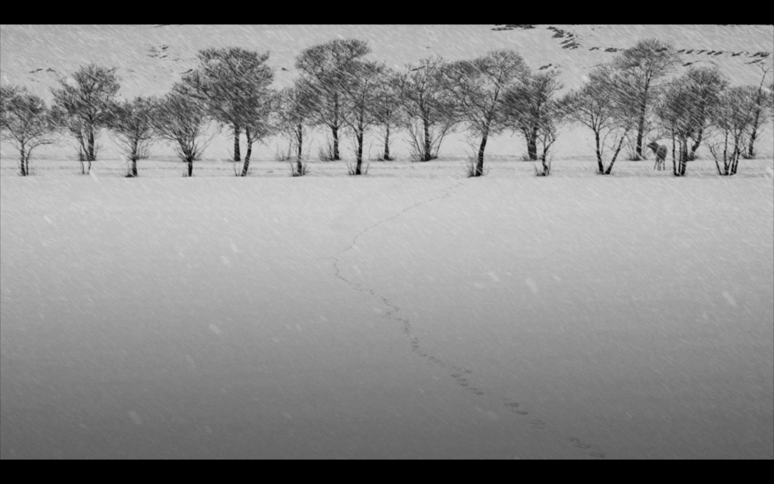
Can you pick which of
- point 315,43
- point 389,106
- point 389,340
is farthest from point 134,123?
point 315,43

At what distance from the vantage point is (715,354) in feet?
20.7

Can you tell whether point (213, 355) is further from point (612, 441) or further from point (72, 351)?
point (612, 441)

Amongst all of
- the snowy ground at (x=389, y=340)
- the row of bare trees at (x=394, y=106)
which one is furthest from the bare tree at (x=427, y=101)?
the snowy ground at (x=389, y=340)

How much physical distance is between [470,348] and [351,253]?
6.29 meters

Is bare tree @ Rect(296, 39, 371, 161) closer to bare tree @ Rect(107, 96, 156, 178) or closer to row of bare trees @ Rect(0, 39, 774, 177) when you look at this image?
row of bare trees @ Rect(0, 39, 774, 177)

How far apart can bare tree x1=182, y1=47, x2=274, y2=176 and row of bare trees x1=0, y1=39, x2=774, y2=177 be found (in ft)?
0.32

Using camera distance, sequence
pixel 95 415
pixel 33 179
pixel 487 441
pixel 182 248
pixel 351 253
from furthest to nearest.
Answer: pixel 33 179 < pixel 182 248 < pixel 351 253 < pixel 95 415 < pixel 487 441

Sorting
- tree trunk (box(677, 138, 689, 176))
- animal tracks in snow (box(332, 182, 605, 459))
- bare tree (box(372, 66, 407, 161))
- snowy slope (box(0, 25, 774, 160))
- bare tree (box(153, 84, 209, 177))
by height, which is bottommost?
animal tracks in snow (box(332, 182, 605, 459))

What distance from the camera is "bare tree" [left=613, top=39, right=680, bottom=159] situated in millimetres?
41566

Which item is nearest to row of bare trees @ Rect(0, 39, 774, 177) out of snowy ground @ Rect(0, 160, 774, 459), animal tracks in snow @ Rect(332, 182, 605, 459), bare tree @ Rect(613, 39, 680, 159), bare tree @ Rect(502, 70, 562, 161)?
bare tree @ Rect(502, 70, 562, 161)

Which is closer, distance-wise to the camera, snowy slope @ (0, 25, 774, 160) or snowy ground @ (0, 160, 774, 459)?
snowy ground @ (0, 160, 774, 459)

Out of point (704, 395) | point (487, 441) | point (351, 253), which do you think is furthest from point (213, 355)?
point (351, 253)

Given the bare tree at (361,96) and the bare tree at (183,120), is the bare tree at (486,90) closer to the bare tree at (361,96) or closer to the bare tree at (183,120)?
the bare tree at (361,96)

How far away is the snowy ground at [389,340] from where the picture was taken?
14.9 ft
